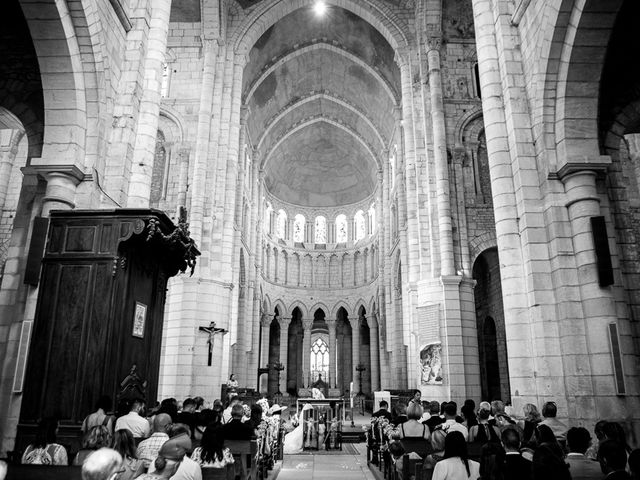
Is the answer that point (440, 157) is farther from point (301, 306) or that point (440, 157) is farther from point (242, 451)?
point (301, 306)

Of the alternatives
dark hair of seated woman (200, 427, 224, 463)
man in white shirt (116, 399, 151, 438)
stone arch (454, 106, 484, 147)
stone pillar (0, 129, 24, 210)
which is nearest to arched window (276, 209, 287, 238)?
stone arch (454, 106, 484, 147)

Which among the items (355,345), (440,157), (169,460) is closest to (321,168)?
(355,345)

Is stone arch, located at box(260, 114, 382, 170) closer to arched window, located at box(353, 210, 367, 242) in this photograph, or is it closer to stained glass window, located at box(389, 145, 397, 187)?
stained glass window, located at box(389, 145, 397, 187)

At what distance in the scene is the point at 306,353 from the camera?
36.5 metres

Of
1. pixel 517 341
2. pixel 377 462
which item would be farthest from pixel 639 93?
pixel 377 462

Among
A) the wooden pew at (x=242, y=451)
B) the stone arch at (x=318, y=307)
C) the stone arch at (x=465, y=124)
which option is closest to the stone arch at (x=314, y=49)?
the stone arch at (x=465, y=124)

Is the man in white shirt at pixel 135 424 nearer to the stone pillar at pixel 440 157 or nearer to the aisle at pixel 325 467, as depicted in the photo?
the aisle at pixel 325 467

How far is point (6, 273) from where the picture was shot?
317 inches

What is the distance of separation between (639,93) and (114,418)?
1062cm

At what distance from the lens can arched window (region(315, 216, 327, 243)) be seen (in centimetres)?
3894

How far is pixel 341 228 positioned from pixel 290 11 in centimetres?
1882

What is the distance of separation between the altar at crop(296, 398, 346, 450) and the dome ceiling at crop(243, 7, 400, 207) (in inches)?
672

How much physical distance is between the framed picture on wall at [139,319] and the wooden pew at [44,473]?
389 cm

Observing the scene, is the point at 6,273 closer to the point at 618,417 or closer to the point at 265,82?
the point at 618,417
